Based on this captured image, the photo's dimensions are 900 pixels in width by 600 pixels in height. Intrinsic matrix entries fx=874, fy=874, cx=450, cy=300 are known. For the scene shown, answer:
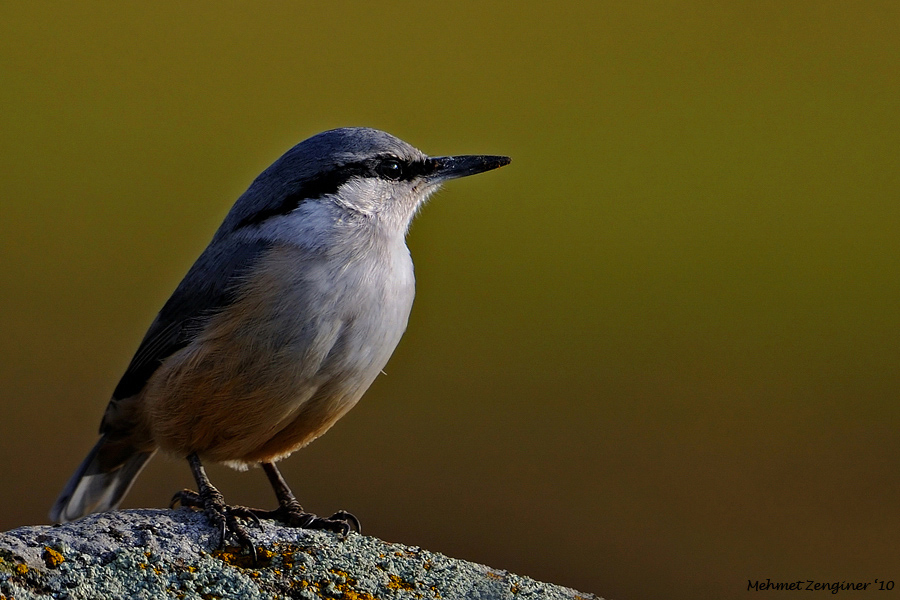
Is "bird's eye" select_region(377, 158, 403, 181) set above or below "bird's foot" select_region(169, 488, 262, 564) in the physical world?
above

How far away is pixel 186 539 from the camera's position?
254cm

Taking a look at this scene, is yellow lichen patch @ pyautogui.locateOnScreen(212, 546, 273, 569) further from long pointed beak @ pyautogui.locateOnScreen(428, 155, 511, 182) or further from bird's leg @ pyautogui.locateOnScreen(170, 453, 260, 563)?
long pointed beak @ pyautogui.locateOnScreen(428, 155, 511, 182)

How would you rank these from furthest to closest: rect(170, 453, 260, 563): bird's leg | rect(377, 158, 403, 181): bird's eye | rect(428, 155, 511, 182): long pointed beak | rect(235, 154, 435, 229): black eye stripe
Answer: rect(428, 155, 511, 182): long pointed beak
rect(377, 158, 403, 181): bird's eye
rect(235, 154, 435, 229): black eye stripe
rect(170, 453, 260, 563): bird's leg

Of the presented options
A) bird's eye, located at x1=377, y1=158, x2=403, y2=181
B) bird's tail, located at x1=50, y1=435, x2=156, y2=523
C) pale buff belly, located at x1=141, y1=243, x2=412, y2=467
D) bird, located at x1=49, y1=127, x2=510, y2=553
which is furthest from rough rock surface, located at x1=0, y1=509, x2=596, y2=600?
bird's eye, located at x1=377, y1=158, x2=403, y2=181

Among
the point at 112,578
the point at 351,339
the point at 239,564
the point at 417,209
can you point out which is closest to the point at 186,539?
the point at 239,564

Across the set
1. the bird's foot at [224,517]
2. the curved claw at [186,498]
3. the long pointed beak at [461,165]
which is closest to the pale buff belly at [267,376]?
the curved claw at [186,498]

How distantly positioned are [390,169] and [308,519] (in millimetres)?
1553

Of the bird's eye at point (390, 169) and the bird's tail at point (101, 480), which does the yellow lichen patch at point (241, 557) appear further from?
the bird's eye at point (390, 169)

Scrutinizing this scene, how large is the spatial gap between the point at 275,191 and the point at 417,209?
71 cm

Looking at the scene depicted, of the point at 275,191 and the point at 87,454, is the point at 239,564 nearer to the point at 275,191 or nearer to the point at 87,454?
the point at 275,191

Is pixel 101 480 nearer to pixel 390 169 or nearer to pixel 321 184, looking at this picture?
pixel 321 184

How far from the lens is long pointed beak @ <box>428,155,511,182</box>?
4039mm

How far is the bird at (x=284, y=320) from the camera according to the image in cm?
322

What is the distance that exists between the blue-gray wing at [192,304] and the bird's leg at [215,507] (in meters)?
0.50
